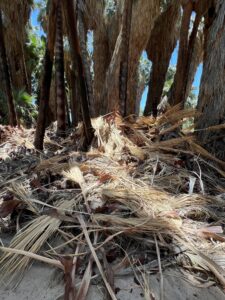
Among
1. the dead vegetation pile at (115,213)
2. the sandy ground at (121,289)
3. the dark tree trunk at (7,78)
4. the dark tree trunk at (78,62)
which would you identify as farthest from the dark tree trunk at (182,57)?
the sandy ground at (121,289)

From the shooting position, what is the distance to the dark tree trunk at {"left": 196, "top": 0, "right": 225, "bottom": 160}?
314cm

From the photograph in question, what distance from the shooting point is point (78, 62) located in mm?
2928

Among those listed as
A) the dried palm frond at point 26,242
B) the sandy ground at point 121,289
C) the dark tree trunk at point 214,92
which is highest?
the dark tree trunk at point 214,92

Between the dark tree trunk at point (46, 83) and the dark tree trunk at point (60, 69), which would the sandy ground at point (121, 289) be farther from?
the dark tree trunk at point (60, 69)

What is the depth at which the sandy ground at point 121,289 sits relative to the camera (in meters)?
1.45

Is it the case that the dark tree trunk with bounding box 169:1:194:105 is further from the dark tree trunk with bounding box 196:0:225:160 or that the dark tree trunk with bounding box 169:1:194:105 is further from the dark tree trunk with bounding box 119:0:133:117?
the dark tree trunk with bounding box 196:0:225:160

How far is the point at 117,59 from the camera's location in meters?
4.66

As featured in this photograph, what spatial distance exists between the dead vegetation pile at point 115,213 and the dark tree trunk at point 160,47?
3450 mm

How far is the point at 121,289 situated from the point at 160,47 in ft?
18.6

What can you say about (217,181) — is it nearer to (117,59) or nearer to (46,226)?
(46,226)

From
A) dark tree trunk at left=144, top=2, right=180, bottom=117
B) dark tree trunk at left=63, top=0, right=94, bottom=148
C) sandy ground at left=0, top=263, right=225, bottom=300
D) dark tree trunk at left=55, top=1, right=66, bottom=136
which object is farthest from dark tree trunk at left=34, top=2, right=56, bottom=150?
dark tree trunk at left=144, top=2, right=180, bottom=117

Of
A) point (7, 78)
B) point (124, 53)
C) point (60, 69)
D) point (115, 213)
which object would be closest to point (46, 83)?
point (60, 69)

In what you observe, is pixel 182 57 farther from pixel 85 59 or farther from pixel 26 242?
pixel 26 242

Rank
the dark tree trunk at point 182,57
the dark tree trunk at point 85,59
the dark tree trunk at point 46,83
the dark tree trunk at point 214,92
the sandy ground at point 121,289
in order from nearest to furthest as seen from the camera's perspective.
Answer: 1. the sandy ground at point 121,289
2. the dark tree trunk at point 214,92
3. the dark tree trunk at point 46,83
4. the dark tree trunk at point 85,59
5. the dark tree trunk at point 182,57
